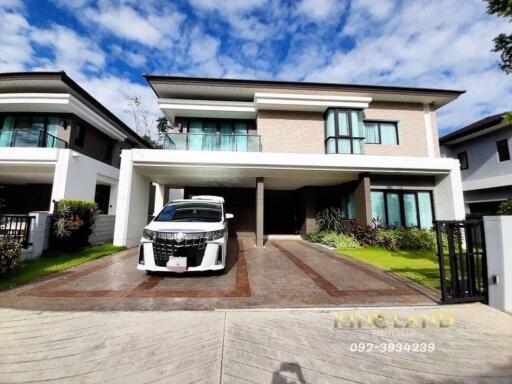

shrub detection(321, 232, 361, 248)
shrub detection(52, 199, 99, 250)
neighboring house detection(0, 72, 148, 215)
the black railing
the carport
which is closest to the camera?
the black railing

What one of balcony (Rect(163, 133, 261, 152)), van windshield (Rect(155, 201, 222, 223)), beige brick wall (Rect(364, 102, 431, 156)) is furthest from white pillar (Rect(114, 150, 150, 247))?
beige brick wall (Rect(364, 102, 431, 156))

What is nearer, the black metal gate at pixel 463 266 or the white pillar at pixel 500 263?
the white pillar at pixel 500 263

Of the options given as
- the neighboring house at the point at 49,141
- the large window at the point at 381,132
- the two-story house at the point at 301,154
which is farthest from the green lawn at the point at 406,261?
the neighboring house at the point at 49,141

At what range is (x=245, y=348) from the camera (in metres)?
2.56

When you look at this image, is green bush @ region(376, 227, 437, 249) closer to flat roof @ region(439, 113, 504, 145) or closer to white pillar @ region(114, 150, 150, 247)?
flat roof @ region(439, 113, 504, 145)

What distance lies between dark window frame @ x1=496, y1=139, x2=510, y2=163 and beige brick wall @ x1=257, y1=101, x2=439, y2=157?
529 centimetres

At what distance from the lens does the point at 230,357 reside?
241 centimetres

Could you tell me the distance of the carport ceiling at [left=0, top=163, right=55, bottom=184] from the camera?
1124cm

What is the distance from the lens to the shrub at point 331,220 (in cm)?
1206

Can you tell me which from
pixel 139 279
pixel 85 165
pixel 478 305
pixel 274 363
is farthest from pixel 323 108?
pixel 85 165

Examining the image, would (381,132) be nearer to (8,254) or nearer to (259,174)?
(259,174)

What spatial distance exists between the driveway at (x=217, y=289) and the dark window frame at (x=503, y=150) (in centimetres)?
1479

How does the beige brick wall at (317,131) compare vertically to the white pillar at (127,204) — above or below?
above

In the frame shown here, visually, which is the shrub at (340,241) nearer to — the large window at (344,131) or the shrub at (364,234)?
the shrub at (364,234)
